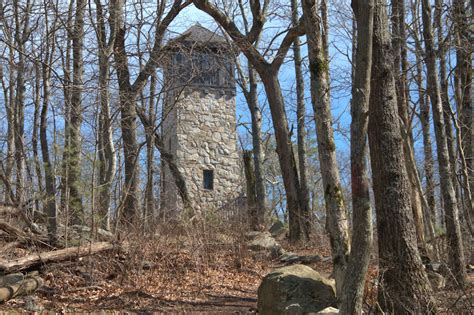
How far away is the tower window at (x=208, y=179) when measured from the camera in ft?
85.1

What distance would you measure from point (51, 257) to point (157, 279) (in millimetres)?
1773

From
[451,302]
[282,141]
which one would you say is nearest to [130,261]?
[451,302]

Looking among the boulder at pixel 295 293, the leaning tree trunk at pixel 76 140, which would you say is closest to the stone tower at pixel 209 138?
the leaning tree trunk at pixel 76 140

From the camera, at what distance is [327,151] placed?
640 cm

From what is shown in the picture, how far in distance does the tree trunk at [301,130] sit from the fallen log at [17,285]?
22.9 ft

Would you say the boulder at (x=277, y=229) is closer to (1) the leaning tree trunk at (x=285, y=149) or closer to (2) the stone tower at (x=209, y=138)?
(1) the leaning tree trunk at (x=285, y=149)

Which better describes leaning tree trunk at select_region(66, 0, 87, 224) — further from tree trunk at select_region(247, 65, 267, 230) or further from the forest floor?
tree trunk at select_region(247, 65, 267, 230)

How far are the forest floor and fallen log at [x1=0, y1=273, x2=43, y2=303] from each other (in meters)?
0.11

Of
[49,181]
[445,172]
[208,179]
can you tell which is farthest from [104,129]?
[208,179]

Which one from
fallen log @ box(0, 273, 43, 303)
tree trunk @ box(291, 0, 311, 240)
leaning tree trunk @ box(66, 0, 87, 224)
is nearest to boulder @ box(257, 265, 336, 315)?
fallen log @ box(0, 273, 43, 303)

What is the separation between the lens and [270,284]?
285 inches

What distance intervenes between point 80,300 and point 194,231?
2.56 metres

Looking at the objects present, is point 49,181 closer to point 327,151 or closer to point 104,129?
point 104,129

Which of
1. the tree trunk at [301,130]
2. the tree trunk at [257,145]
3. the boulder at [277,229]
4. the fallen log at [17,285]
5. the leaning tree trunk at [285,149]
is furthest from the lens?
the tree trunk at [257,145]
